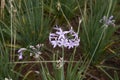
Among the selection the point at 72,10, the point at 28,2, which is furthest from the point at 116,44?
the point at 28,2

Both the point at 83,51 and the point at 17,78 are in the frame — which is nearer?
the point at 17,78

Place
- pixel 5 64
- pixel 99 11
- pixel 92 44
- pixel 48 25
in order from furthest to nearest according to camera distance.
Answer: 1. pixel 48 25
2. pixel 99 11
3. pixel 92 44
4. pixel 5 64

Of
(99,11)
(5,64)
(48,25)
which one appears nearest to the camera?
(5,64)

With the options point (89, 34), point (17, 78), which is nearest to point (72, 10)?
point (89, 34)

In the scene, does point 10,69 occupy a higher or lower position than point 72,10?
lower

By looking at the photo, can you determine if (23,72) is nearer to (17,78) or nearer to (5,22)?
(17,78)

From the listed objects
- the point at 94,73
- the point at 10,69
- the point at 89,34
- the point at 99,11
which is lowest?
the point at 94,73

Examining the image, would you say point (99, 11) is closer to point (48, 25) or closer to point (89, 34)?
point (89, 34)

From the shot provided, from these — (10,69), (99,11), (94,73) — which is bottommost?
(94,73)

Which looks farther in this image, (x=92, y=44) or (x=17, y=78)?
(x=92, y=44)
